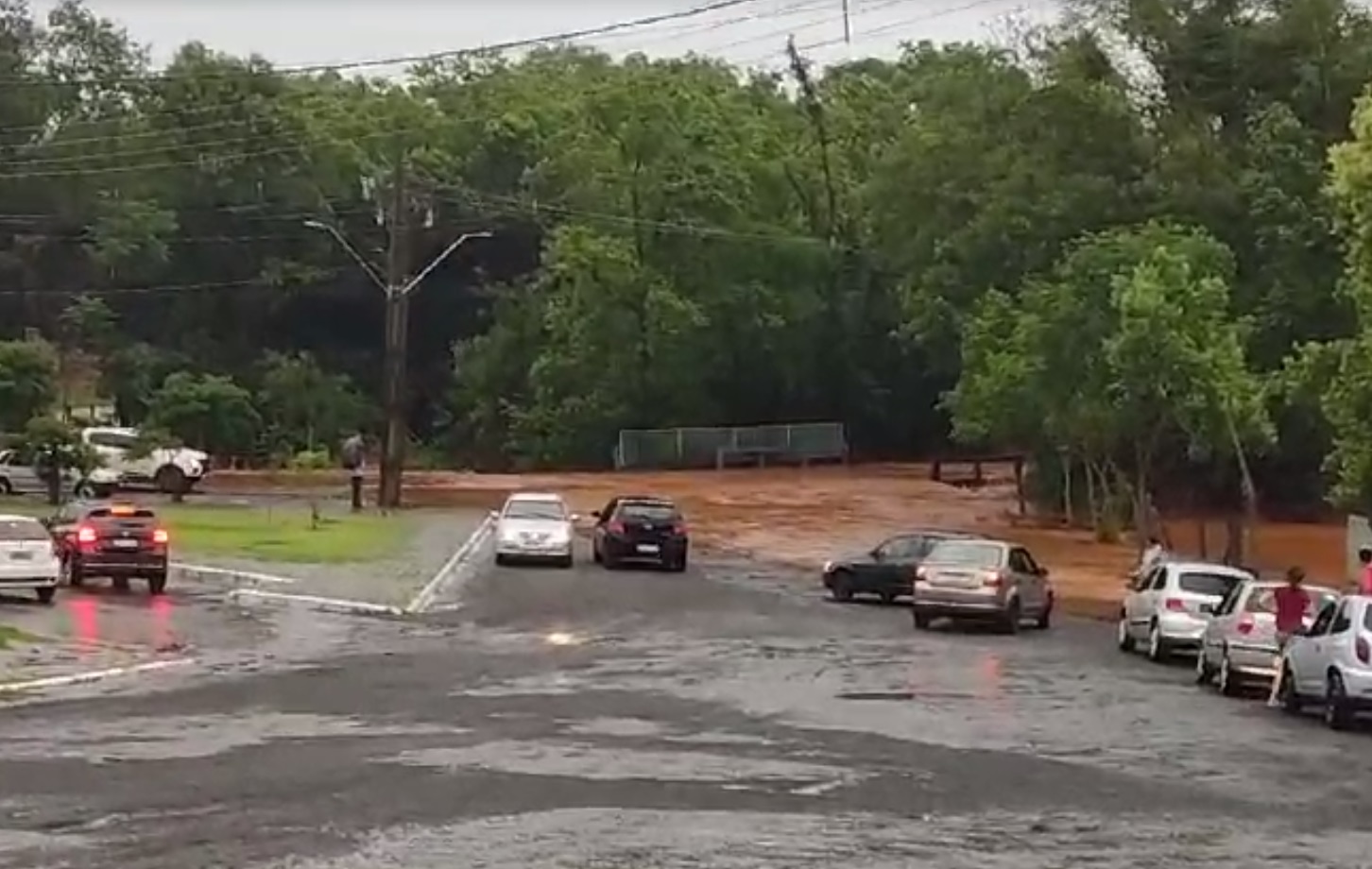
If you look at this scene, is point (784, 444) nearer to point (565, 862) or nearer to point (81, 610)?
point (81, 610)

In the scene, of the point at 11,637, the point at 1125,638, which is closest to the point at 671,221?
the point at 1125,638

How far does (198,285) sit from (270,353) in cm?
406

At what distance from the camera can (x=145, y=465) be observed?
77500 mm

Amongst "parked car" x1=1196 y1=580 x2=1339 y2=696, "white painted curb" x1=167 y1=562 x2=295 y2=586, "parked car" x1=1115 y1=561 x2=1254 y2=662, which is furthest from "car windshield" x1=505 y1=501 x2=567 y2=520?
"parked car" x1=1196 y1=580 x2=1339 y2=696

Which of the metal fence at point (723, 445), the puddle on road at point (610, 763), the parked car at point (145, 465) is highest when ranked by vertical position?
the metal fence at point (723, 445)

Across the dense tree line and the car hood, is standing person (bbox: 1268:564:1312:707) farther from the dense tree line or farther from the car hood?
the dense tree line

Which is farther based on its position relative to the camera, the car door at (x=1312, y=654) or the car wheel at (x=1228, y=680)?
the car wheel at (x=1228, y=680)

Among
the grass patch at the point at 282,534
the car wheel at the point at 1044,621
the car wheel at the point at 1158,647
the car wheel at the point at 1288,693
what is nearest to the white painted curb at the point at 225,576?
the grass patch at the point at 282,534

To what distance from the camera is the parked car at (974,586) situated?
4303 cm

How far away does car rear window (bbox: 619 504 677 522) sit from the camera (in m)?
56.6

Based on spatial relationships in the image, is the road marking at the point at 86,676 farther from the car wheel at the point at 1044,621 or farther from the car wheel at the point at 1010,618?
the car wheel at the point at 1044,621

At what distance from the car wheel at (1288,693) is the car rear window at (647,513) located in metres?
27.3

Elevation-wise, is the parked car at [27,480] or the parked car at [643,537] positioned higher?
the parked car at [27,480]

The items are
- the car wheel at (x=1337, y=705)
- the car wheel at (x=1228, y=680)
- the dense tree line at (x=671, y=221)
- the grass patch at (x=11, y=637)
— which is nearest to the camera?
the car wheel at (x=1337, y=705)
